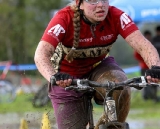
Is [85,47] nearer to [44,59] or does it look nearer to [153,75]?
[44,59]

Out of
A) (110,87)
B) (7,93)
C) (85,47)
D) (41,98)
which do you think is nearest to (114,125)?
(110,87)

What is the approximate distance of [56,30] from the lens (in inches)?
233

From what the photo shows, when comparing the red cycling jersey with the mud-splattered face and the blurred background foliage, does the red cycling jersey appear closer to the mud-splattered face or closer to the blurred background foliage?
the mud-splattered face

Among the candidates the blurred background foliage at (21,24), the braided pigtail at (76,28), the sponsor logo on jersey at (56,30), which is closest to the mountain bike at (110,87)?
the sponsor logo on jersey at (56,30)

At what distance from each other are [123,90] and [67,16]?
3.00 ft

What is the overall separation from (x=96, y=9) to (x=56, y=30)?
438mm

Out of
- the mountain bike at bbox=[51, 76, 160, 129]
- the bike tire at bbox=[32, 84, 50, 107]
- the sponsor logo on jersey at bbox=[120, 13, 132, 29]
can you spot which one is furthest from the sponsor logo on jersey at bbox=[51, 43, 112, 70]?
the bike tire at bbox=[32, 84, 50, 107]

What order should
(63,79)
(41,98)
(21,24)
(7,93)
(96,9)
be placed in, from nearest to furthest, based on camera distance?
(63,79), (96,9), (41,98), (7,93), (21,24)

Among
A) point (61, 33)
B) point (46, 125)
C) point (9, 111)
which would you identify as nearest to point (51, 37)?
point (61, 33)

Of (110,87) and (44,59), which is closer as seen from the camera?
(110,87)

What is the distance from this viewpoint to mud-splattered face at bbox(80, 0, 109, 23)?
597cm

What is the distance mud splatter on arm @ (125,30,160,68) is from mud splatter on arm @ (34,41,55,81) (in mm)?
831

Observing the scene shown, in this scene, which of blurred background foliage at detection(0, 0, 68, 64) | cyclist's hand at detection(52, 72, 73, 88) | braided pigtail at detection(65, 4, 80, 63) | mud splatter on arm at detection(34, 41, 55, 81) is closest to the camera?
cyclist's hand at detection(52, 72, 73, 88)

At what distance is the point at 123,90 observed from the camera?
578 cm
